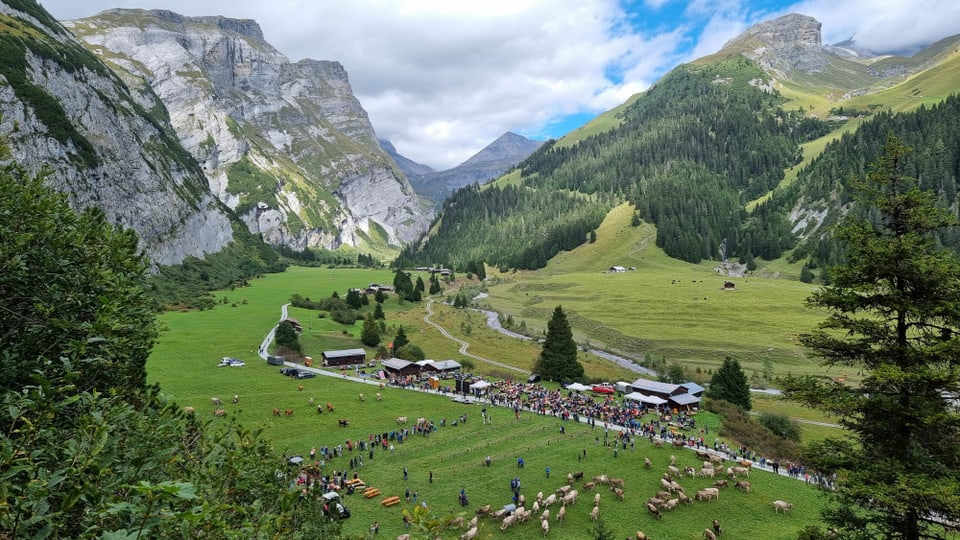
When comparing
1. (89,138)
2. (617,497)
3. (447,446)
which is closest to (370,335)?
(447,446)

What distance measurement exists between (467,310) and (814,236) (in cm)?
13989

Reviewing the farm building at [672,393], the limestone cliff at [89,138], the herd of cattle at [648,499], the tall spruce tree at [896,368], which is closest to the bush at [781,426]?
the farm building at [672,393]

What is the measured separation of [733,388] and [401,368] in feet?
142

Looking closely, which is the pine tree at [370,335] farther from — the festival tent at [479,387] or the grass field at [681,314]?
the grass field at [681,314]

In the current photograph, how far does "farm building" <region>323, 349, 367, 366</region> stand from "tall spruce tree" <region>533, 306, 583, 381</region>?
29.2m

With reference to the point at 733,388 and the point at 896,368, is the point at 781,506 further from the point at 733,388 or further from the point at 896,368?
the point at 733,388

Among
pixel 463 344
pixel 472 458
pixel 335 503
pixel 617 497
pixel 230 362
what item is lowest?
pixel 463 344

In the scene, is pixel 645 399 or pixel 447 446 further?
pixel 645 399

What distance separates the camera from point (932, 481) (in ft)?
42.3

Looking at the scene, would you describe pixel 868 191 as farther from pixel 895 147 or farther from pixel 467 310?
pixel 467 310

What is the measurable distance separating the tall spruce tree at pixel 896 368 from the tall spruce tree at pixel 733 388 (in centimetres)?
4660

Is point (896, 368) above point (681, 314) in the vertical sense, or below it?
above

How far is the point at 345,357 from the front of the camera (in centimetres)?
7656

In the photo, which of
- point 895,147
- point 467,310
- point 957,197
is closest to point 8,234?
point 895,147
